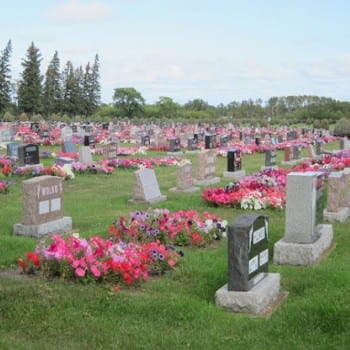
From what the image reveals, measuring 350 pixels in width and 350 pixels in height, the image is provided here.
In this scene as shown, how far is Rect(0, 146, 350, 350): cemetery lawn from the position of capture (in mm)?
5457

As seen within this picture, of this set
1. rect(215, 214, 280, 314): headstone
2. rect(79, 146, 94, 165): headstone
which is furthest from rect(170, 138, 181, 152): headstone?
rect(215, 214, 280, 314): headstone

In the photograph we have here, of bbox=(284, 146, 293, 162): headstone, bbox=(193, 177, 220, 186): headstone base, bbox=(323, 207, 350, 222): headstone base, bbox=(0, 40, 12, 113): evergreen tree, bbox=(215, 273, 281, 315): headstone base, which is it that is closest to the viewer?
bbox=(215, 273, 281, 315): headstone base

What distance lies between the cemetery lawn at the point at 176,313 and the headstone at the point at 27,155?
10822 mm

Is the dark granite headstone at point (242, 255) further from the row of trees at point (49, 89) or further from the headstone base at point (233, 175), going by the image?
the row of trees at point (49, 89)

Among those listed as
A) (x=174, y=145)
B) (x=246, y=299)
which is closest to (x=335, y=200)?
(x=246, y=299)

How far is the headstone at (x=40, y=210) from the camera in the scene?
10703 mm

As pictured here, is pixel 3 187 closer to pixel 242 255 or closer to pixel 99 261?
pixel 99 261

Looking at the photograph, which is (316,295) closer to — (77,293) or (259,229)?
(259,229)

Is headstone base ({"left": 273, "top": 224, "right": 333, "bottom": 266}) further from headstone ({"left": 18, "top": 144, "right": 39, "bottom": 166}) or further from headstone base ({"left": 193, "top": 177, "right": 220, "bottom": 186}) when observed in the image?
headstone ({"left": 18, "top": 144, "right": 39, "bottom": 166})

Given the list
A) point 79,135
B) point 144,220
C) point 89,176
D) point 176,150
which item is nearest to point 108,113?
point 79,135

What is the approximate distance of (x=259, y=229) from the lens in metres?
7.02

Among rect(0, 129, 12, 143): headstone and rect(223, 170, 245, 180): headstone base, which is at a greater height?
rect(0, 129, 12, 143): headstone

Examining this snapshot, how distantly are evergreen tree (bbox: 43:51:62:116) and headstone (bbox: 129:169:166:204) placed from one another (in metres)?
64.4

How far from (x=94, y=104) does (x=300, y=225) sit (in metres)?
79.1
